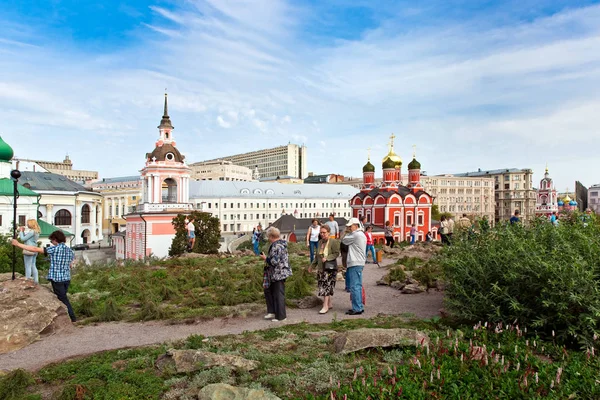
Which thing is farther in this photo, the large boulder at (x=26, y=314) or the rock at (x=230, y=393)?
the large boulder at (x=26, y=314)

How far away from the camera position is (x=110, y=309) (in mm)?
9578

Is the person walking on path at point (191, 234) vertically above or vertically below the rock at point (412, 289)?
above

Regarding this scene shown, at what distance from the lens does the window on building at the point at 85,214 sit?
6328 cm

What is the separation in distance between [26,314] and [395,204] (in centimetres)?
4432

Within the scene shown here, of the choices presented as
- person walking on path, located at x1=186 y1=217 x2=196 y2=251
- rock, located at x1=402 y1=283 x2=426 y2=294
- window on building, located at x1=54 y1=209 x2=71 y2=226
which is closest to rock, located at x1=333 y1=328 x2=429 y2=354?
rock, located at x1=402 y1=283 x2=426 y2=294

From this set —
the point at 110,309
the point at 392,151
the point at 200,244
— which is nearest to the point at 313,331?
the point at 110,309

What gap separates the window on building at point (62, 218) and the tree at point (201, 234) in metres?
40.5

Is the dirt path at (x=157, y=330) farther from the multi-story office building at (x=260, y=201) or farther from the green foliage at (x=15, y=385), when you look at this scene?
the multi-story office building at (x=260, y=201)

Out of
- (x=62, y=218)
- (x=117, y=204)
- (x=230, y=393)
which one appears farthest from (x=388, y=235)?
(x=117, y=204)

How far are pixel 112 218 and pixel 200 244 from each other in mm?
79255

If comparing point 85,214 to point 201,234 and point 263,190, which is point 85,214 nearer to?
point 263,190

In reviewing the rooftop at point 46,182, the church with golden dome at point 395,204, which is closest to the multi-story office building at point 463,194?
the church with golden dome at point 395,204

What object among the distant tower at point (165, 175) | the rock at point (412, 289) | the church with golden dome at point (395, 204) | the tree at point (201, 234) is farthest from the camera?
the church with golden dome at point (395, 204)

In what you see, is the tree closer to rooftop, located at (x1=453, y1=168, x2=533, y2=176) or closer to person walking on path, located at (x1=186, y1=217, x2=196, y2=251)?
person walking on path, located at (x1=186, y1=217, x2=196, y2=251)
